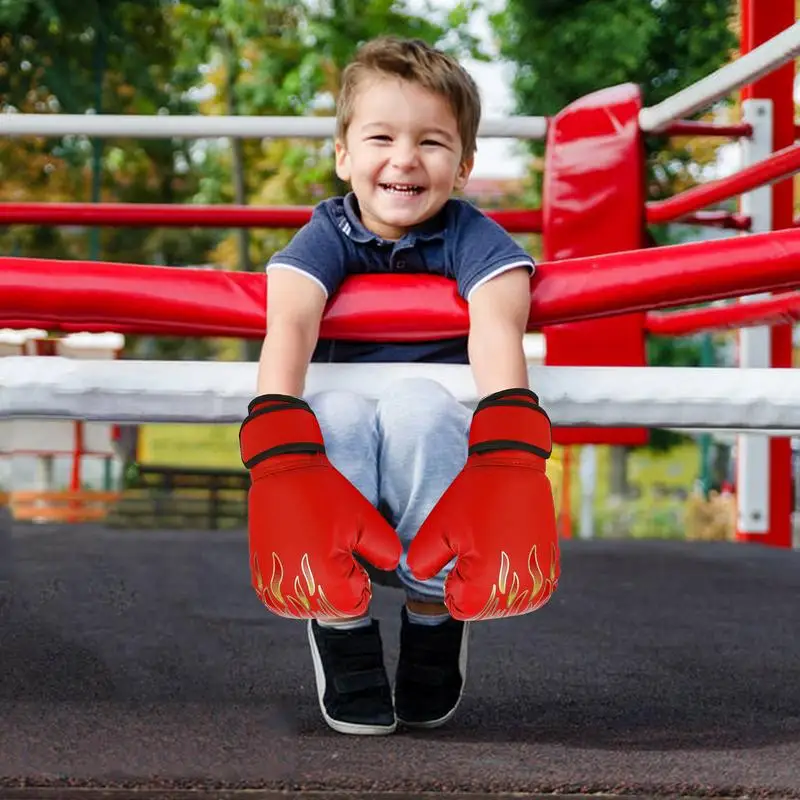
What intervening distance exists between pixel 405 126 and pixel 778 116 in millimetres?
1376

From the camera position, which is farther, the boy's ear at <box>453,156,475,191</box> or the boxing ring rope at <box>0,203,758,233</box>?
the boxing ring rope at <box>0,203,758,233</box>

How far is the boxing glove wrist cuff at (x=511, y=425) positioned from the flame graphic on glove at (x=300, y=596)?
145 mm

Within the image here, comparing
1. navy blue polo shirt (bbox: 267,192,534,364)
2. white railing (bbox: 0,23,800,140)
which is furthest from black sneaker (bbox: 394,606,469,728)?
white railing (bbox: 0,23,800,140)

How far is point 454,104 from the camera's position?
102 cm

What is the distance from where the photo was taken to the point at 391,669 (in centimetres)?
117

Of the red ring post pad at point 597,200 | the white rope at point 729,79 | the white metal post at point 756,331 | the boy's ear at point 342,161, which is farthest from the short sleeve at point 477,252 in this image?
the white metal post at point 756,331

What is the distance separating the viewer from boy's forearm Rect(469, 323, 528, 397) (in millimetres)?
908

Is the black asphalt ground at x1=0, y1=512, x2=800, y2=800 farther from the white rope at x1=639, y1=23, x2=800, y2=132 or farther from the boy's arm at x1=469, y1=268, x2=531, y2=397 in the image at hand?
the white rope at x1=639, y1=23, x2=800, y2=132

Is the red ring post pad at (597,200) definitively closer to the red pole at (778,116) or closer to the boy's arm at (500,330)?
the red pole at (778,116)

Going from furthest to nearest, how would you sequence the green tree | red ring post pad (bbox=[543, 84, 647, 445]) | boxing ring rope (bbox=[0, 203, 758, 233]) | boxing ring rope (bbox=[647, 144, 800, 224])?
the green tree < boxing ring rope (bbox=[0, 203, 758, 233]) < red ring post pad (bbox=[543, 84, 647, 445]) < boxing ring rope (bbox=[647, 144, 800, 224])

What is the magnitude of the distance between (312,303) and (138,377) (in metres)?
0.15

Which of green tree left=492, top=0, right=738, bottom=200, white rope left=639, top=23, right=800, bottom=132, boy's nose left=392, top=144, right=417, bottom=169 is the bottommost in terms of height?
boy's nose left=392, top=144, right=417, bottom=169

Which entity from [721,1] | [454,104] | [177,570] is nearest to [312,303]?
[454,104]

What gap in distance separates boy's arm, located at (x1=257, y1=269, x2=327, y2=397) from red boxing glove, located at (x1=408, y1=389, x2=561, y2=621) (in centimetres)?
15
